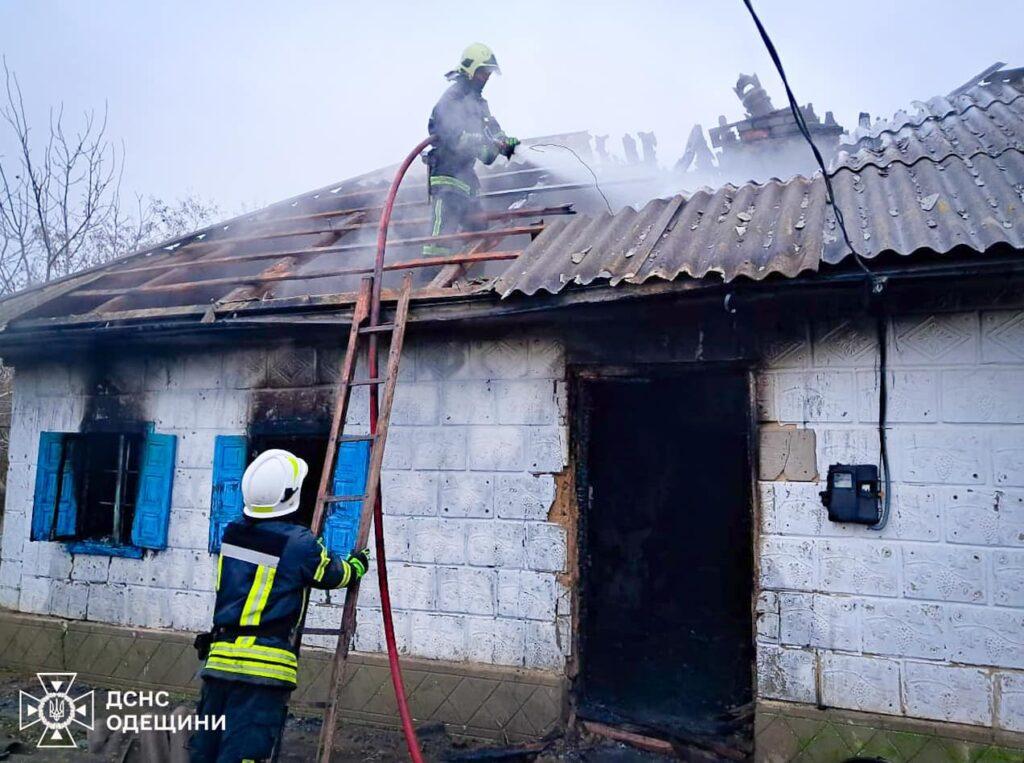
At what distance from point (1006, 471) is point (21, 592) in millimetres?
8021

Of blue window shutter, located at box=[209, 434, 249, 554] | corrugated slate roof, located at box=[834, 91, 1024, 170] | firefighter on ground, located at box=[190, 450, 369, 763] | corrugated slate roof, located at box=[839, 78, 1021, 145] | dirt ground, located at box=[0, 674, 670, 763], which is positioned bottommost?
dirt ground, located at box=[0, 674, 670, 763]

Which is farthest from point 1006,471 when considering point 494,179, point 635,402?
point 494,179

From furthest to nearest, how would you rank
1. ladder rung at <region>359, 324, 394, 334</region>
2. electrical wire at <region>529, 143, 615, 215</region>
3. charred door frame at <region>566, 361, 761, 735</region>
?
1. electrical wire at <region>529, 143, 615, 215</region>
2. charred door frame at <region>566, 361, 761, 735</region>
3. ladder rung at <region>359, 324, 394, 334</region>

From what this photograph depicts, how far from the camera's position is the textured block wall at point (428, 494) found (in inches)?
183

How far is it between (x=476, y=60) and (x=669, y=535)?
15.8 ft

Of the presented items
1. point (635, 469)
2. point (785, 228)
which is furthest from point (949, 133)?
point (635, 469)

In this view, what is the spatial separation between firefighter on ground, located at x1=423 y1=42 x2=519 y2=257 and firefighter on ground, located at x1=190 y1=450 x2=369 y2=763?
2983 millimetres

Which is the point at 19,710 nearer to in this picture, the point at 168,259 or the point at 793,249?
the point at 168,259

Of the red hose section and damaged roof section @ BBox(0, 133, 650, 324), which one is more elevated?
damaged roof section @ BBox(0, 133, 650, 324)

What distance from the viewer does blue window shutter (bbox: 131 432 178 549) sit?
5656mm

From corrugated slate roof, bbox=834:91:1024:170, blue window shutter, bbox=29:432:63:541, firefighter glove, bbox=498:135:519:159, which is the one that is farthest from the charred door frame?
blue window shutter, bbox=29:432:63:541

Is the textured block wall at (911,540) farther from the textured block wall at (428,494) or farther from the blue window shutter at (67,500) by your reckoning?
the blue window shutter at (67,500)

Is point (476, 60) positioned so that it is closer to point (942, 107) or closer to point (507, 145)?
point (507, 145)

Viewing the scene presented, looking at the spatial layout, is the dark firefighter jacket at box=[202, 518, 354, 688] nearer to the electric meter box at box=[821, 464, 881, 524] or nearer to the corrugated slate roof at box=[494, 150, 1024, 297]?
the corrugated slate roof at box=[494, 150, 1024, 297]
